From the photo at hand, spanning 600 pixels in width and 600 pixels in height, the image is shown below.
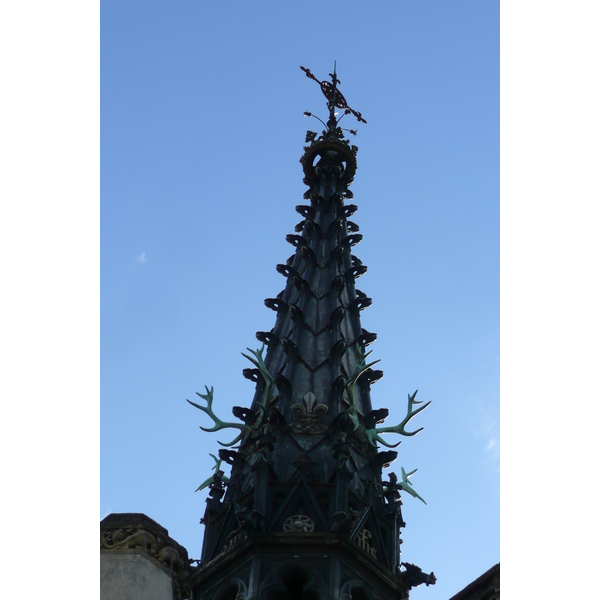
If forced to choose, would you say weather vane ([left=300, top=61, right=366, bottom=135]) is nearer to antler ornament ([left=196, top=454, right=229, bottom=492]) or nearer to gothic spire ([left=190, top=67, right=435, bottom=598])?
gothic spire ([left=190, top=67, right=435, bottom=598])

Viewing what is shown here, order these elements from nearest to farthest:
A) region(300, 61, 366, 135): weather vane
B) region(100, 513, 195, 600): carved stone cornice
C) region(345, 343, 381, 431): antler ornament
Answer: region(100, 513, 195, 600): carved stone cornice, region(345, 343, 381, 431): antler ornament, region(300, 61, 366, 135): weather vane

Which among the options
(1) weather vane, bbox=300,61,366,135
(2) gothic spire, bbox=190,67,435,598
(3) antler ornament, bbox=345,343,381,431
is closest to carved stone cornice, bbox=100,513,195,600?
(2) gothic spire, bbox=190,67,435,598

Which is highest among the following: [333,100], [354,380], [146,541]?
[333,100]

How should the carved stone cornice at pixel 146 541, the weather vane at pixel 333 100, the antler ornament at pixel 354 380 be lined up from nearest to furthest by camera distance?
the carved stone cornice at pixel 146 541
the antler ornament at pixel 354 380
the weather vane at pixel 333 100

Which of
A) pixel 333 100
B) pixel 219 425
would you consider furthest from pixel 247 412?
pixel 333 100

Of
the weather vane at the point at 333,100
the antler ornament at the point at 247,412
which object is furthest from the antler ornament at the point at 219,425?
the weather vane at the point at 333,100

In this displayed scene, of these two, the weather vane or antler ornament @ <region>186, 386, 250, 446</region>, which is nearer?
antler ornament @ <region>186, 386, 250, 446</region>

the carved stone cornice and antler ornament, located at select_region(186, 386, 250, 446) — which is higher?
antler ornament, located at select_region(186, 386, 250, 446)

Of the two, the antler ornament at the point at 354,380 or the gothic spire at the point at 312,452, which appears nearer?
the gothic spire at the point at 312,452

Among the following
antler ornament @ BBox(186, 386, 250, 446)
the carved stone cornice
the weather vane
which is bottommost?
the carved stone cornice

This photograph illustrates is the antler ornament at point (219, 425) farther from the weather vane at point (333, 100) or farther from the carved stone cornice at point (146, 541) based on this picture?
the weather vane at point (333, 100)

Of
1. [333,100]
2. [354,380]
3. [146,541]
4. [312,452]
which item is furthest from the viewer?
[333,100]

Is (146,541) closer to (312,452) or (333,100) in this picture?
(312,452)
